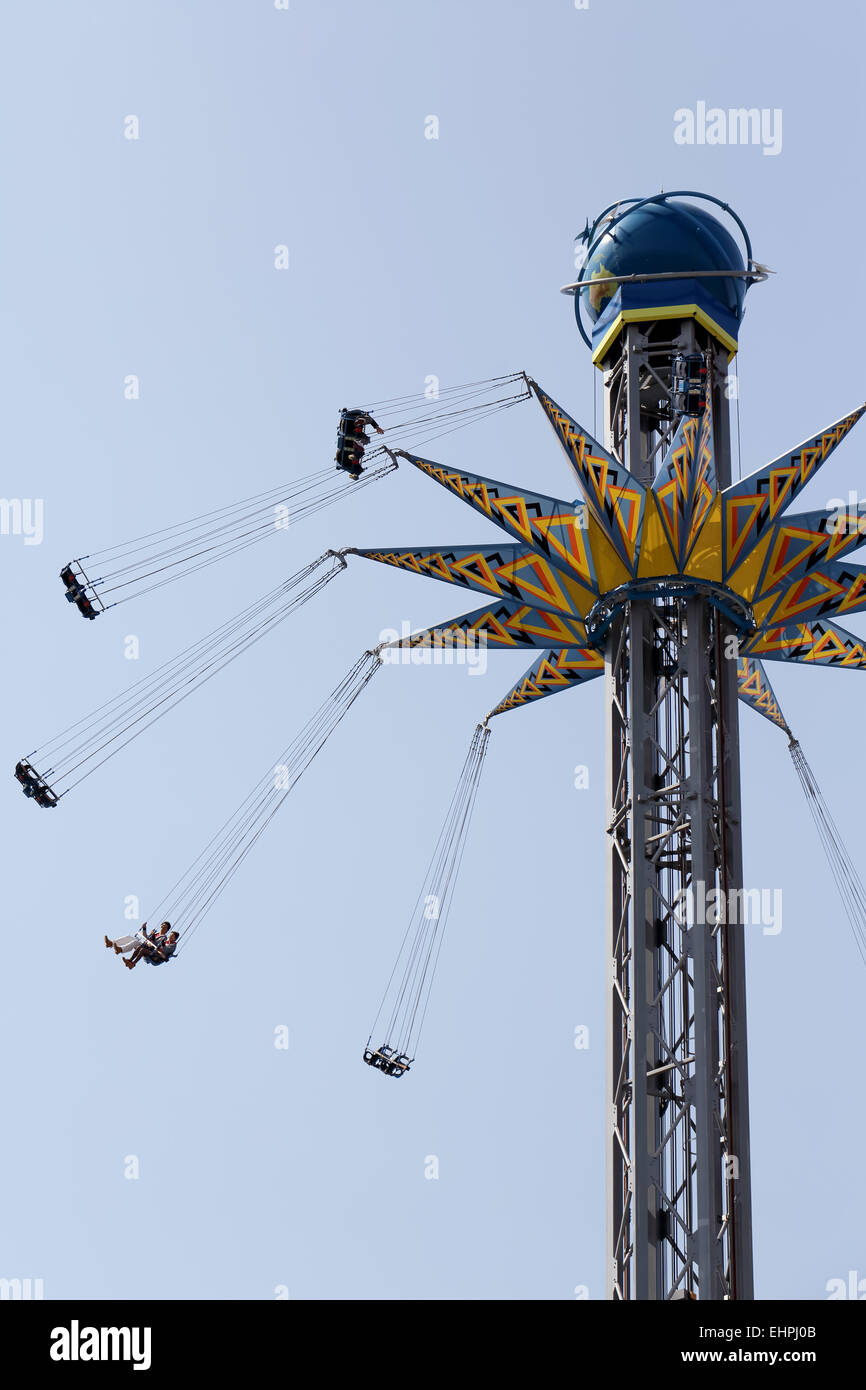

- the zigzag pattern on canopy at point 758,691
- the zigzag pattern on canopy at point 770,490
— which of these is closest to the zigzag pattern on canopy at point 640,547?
the zigzag pattern on canopy at point 770,490

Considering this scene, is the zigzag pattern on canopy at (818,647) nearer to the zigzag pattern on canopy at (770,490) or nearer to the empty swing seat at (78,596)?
the zigzag pattern on canopy at (770,490)

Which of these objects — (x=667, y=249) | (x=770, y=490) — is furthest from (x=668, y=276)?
(x=770, y=490)

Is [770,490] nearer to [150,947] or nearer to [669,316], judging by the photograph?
[669,316]

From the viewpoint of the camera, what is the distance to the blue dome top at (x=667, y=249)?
33.5m

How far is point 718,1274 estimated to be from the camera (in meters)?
28.2

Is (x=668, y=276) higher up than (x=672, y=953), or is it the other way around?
(x=668, y=276)

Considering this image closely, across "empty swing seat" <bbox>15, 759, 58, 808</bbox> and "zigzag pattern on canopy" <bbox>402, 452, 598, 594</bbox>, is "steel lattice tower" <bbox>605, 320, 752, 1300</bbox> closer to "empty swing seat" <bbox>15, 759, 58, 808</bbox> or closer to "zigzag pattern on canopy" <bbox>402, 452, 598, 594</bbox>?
"zigzag pattern on canopy" <bbox>402, 452, 598, 594</bbox>

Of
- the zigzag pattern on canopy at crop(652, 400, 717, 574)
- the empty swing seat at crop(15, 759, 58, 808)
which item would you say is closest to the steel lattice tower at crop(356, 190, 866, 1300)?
the zigzag pattern on canopy at crop(652, 400, 717, 574)

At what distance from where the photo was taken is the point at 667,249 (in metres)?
33.6

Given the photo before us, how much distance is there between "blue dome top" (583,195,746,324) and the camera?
33531mm
